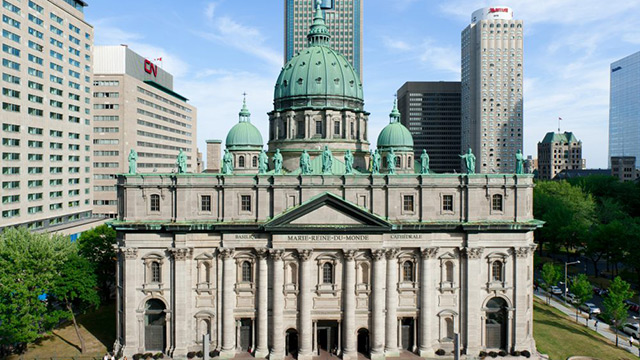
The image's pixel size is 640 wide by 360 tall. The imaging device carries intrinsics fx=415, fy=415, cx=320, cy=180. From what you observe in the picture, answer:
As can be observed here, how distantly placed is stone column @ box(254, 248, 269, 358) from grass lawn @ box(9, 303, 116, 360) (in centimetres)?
1849

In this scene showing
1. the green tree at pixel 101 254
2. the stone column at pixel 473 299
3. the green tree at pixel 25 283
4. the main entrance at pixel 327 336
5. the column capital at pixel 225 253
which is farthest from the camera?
the green tree at pixel 101 254

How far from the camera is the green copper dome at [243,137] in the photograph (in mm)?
65000

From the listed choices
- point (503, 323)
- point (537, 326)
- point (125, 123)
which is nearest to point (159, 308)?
point (503, 323)

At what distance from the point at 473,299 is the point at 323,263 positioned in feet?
59.2

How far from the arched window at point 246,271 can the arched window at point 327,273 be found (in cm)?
879

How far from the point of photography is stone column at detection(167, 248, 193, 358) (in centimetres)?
4762

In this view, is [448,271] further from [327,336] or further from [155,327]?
[155,327]

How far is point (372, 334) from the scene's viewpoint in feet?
158

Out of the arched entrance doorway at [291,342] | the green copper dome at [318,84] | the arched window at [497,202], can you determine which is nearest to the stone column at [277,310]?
the arched entrance doorway at [291,342]

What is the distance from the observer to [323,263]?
48.5 m

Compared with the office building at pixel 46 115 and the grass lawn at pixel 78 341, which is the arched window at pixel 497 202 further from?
the office building at pixel 46 115

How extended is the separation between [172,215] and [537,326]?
50166mm

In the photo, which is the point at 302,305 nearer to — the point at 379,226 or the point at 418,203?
the point at 379,226

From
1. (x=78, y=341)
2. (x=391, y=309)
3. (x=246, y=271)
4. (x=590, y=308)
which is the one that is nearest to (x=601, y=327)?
(x=590, y=308)
